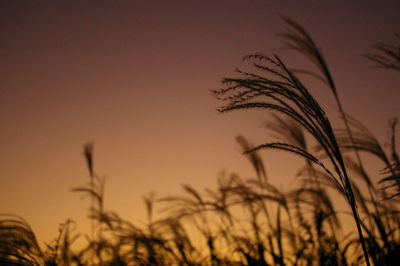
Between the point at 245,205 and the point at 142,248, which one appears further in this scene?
the point at 245,205

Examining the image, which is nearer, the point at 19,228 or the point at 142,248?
the point at 19,228

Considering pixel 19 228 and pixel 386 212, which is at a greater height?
pixel 19 228

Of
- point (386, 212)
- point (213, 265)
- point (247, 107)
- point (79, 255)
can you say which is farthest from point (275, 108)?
point (79, 255)

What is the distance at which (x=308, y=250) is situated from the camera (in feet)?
10.0

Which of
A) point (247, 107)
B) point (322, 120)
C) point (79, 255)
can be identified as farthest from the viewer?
point (79, 255)

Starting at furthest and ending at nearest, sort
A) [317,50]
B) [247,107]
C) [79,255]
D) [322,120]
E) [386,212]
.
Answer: [79,255] < [317,50] < [386,212] < [247,107] < [322,120]

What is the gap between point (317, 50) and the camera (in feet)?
12.3

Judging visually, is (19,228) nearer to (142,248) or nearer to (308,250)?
(142,248)

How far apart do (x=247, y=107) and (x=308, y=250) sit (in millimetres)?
2112

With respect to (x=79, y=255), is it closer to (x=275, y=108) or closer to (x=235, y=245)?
(x=235, y=245)

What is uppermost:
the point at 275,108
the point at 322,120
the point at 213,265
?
the point at 275,108

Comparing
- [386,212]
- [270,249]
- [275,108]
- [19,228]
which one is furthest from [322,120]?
[19,228]

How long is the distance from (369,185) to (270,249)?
1.90 meters

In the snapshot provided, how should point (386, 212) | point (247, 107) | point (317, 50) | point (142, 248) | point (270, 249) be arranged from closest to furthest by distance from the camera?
1. point (247, 107)
2. point (270, 249)
3. point (386, 212)
4. point (142, 248)
5. point (317, 50)
